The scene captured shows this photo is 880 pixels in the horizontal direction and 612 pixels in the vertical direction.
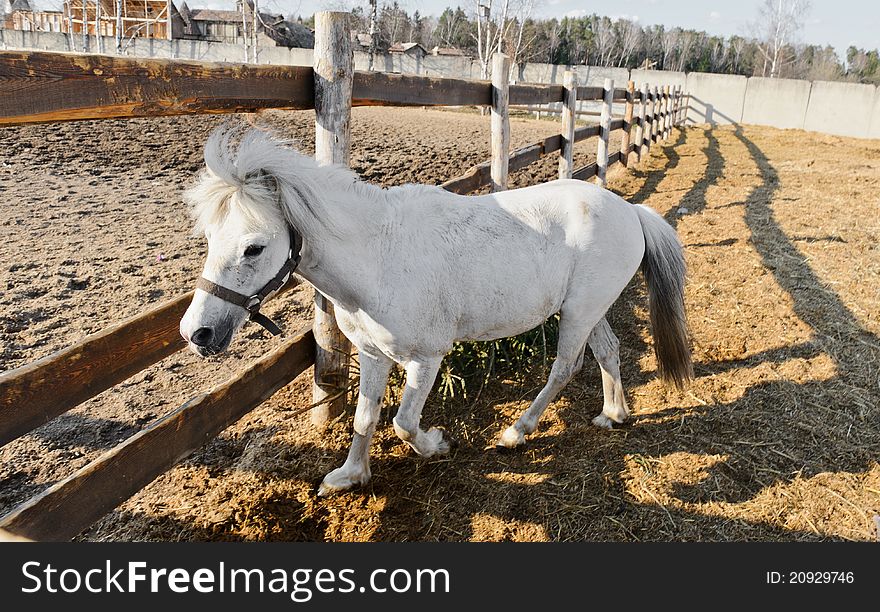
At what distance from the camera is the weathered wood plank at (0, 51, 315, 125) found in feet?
5.44

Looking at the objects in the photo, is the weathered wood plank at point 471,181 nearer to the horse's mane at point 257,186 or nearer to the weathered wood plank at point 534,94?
the weathered wood plank at point 534,94

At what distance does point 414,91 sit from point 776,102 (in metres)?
27.7

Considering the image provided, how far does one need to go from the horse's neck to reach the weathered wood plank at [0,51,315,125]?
21.9 inches

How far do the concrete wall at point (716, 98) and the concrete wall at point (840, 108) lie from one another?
2.84 metres

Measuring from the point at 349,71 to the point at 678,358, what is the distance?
7.65ft

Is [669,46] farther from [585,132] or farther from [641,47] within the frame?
[585,132]

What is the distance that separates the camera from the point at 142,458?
2.18 m

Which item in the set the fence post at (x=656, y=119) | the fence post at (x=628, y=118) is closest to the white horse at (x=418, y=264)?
the fence post at (x=628, y=118)

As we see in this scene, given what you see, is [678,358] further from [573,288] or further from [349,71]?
[349,71]

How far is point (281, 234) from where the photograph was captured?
2059 millimetres

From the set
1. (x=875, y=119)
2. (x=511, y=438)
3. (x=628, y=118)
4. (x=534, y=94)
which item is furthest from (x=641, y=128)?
(x=875, y=119)

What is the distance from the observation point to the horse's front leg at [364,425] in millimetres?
2758

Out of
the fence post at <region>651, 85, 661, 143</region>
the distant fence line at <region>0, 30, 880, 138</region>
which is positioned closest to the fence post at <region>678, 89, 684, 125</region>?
the distant fence line at <region>0, 30, 880, 138</region>

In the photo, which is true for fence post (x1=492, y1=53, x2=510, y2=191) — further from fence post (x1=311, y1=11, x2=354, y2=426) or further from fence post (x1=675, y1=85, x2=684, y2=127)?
fence post (x1=675, y1=85, x2=684, y2=127)
